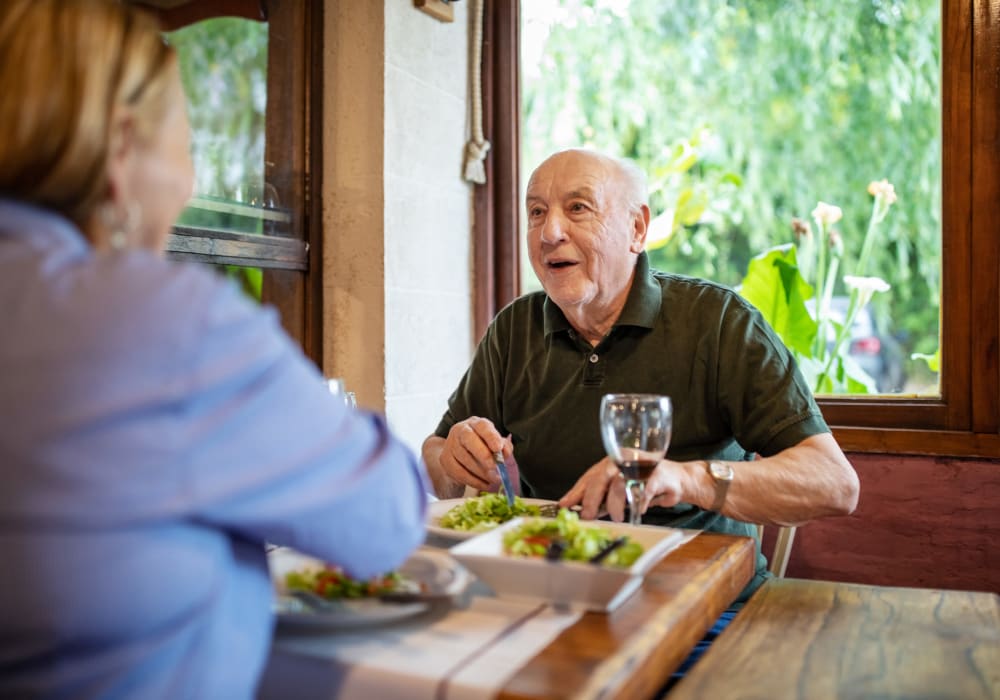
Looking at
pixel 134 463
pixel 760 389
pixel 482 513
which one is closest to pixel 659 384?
pixel 760 389

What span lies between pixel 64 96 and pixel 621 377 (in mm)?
1354

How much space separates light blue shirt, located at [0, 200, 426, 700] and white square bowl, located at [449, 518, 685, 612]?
12.9 inches

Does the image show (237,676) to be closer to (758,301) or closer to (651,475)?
(651,475)

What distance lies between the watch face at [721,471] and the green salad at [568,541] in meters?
0.35

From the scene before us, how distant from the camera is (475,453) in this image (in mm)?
1706

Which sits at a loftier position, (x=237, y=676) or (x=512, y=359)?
A: (x=512, y=359)

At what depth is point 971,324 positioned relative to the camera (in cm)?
226

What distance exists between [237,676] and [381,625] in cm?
21

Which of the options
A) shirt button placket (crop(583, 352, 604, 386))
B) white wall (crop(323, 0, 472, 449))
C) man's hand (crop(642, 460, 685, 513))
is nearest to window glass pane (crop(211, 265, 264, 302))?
white wall (crop(323, 0, 472, 449))

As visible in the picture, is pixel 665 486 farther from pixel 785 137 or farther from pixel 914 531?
pixel 785 137

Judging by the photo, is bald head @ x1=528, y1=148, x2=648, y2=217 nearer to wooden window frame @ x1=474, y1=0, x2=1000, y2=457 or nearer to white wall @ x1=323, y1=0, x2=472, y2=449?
white wall @ x1=323, y1=0, x2=472, y2=449

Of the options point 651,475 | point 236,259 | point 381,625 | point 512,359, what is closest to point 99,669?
point 381,625

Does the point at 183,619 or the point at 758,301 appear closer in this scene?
the point at 183,619

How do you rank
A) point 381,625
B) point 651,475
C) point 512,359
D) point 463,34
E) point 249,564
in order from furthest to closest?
point 463,34 < point 512,359 < point 651,475 < point 381,625 < point 249,564
